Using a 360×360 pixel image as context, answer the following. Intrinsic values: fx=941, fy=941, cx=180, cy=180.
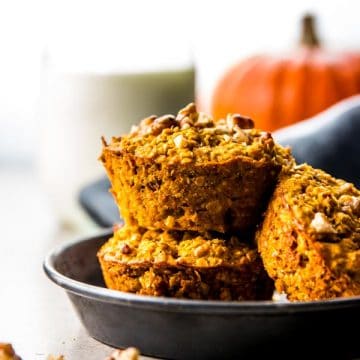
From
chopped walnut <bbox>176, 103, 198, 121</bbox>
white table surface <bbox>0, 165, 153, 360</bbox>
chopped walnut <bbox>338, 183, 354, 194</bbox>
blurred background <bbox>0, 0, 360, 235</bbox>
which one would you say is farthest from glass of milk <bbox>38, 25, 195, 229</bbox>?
chopped walnut <bbox>338, 183, 354, 194</bbox>

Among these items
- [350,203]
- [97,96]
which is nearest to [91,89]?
[97,96]

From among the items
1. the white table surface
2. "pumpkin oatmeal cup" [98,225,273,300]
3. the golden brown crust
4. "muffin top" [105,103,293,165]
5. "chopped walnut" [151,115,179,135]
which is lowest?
the white table surface

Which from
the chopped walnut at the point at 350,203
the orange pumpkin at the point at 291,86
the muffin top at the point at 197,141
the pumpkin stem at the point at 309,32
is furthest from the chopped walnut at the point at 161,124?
the pumpkin stem at the point at 309,32

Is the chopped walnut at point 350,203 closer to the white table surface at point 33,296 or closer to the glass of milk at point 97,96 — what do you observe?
the white table surface at point 33,296

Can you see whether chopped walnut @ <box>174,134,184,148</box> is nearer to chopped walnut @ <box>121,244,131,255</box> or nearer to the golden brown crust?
chopped walnut @ <box>121,244,131,255</box>

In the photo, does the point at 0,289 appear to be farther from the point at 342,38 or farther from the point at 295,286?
the point at 342,38

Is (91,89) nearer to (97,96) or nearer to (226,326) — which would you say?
(97,96)
